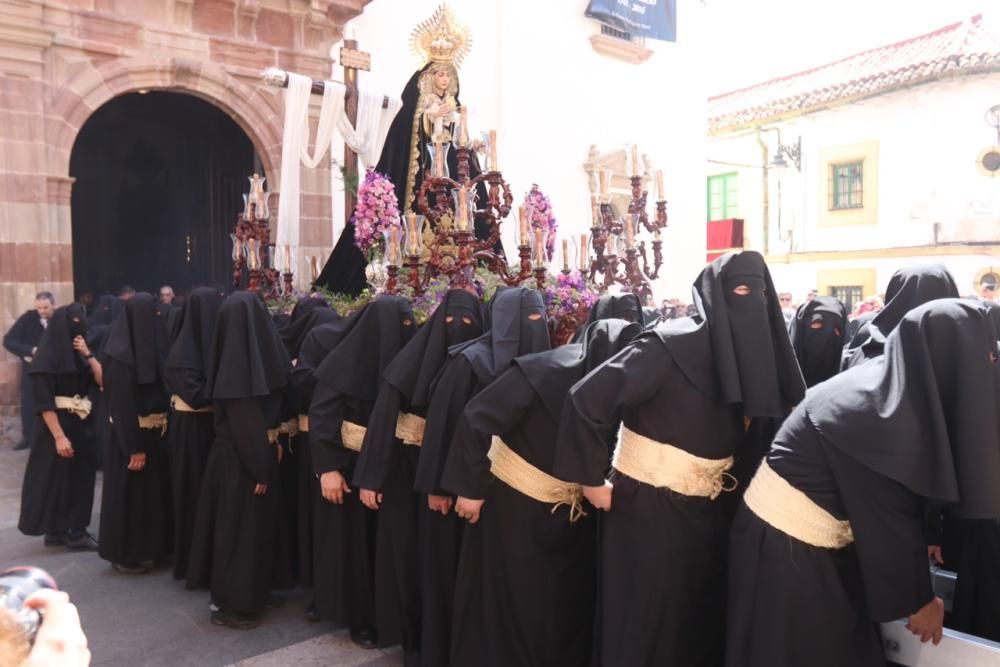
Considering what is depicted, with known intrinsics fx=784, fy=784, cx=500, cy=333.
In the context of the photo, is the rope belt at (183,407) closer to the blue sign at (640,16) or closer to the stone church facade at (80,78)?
the stone church facade at (80,78)

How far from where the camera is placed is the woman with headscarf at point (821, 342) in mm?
4551

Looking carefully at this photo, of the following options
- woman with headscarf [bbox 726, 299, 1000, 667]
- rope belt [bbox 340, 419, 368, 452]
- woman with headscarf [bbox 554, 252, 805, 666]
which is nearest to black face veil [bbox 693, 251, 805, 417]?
woman with headscarf [bbox 554, 252, 805, 666]

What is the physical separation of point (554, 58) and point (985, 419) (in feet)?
39.1

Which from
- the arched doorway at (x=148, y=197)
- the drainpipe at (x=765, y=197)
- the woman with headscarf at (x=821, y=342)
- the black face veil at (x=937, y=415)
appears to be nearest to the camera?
the black face veil at (x=937, y=415)

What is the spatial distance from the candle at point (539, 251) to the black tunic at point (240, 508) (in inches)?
72.1

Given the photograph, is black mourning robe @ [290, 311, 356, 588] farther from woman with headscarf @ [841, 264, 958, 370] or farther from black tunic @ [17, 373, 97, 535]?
woman with headscarf @ [841, 264, 958, 370]

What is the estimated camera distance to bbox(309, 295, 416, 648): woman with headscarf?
12.1ft

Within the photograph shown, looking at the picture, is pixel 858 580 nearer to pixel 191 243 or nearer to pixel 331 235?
pixel 331 235

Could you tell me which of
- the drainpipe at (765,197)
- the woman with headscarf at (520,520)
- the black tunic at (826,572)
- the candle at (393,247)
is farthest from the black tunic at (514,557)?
the drainpipe at (765,197)

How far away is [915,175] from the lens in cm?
1756

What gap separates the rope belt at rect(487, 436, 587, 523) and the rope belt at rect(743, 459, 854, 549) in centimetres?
82

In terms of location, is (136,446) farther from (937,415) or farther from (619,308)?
(937,415)

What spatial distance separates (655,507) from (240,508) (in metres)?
2.33

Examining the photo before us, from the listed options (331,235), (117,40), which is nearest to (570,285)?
(331,235)
